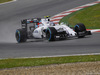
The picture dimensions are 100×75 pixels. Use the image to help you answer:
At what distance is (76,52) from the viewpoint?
40.5ft

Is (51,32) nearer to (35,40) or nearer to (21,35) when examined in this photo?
(21,35)

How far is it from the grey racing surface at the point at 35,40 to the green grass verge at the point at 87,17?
7.20 feet

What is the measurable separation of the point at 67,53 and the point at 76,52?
1.36 ft

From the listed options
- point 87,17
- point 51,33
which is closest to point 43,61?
point 51,33

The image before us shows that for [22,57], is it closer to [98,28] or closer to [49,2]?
[98,28]

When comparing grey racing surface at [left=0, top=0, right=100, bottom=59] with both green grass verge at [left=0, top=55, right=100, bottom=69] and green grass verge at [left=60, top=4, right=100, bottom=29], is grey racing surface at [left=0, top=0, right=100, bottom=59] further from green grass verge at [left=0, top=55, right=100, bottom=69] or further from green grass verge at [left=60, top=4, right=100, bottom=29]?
green grass verge at [left=60, top=4, right=100, bottom=29]

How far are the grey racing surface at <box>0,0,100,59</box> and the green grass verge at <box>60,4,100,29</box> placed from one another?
219 cm

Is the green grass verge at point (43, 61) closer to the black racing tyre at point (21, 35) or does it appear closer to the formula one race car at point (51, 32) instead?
the formula one race car at point (51, 32)

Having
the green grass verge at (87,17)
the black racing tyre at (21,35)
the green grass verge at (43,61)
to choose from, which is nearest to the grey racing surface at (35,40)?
the black racing tyre at (21,35)

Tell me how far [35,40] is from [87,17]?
7426 mm

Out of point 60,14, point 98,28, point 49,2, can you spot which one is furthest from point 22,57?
point 49,2

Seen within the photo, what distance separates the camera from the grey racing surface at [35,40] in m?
12.9

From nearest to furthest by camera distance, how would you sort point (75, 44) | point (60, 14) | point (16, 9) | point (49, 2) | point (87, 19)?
1. point (75, 44)
2. point (87, 19)
3. point (60, 14)
4. point (16, 9)
5. point (49, 2)

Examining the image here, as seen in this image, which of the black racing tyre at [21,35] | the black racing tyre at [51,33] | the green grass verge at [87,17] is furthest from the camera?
the green grass verge at [87,17]
